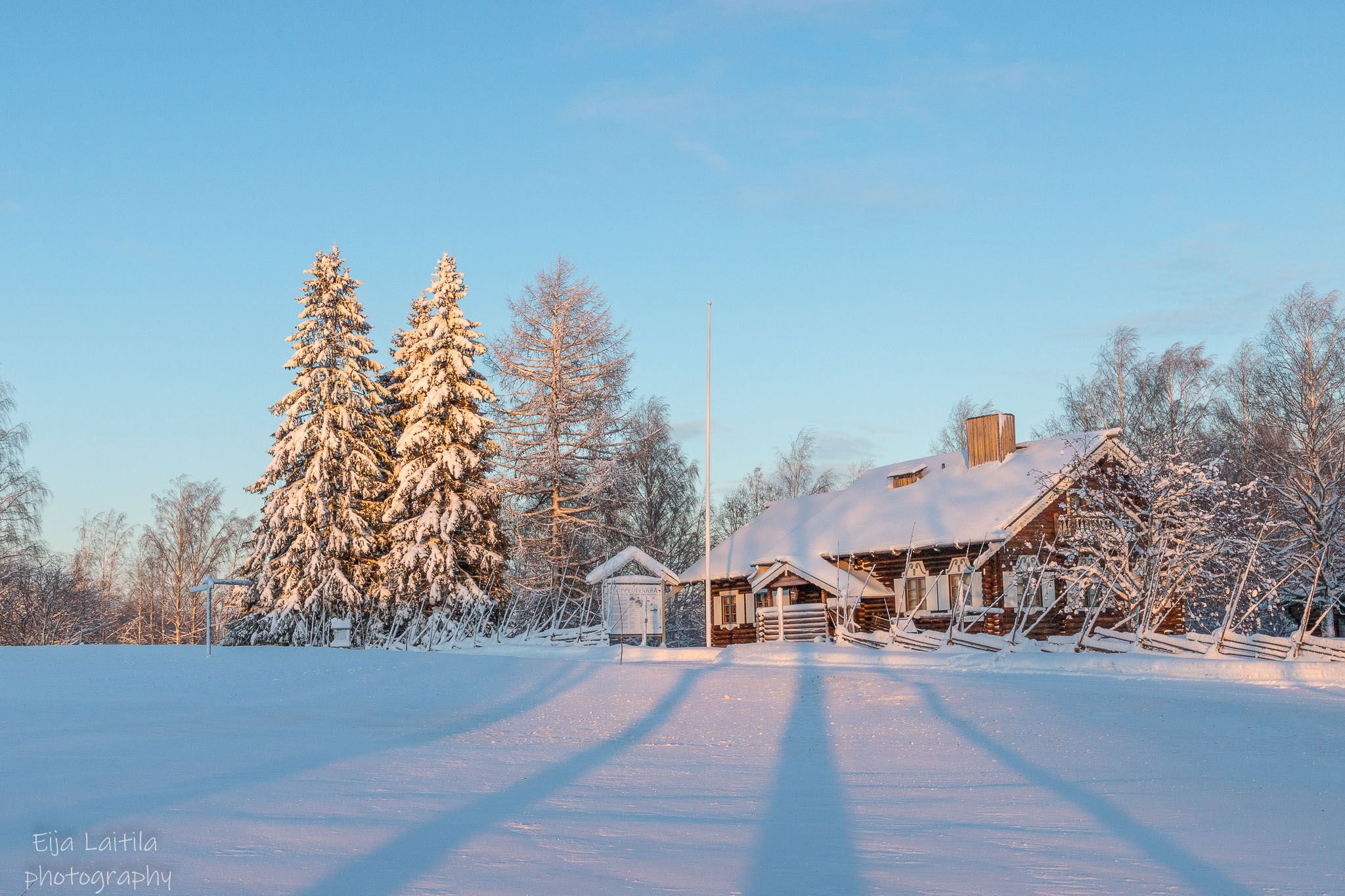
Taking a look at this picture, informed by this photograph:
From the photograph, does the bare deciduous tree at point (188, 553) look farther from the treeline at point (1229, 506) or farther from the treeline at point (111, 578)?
the treeline at point (1229, 506)

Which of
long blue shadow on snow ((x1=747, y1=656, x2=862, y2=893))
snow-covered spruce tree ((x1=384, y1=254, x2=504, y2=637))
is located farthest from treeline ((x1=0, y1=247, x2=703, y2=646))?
long blue shadow on snow ((x1=747, y1=656, x2=862, y2=893))

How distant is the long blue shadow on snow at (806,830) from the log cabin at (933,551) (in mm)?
20222

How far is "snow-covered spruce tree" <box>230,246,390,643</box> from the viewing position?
126 ft

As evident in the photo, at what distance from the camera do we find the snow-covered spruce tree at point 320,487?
38.4 m

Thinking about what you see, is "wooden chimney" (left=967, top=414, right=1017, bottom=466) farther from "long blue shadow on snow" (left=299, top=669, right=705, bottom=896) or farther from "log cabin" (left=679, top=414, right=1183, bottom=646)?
"long blue shadow on snow" (left=299, top=669, right=705, bottom=896)

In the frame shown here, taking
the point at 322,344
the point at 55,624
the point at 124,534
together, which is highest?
the point at 322,344

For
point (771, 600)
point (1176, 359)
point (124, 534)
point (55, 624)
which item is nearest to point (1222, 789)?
point (771, 600)

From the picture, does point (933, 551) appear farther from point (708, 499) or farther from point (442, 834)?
point (442, 834)

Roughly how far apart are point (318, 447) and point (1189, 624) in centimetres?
3310

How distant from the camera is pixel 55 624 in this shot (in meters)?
51.1

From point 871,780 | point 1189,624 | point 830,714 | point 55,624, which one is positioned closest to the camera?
point 871,780

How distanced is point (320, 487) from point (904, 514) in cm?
2055

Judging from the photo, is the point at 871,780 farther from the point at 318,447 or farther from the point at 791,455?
the point at 791,455

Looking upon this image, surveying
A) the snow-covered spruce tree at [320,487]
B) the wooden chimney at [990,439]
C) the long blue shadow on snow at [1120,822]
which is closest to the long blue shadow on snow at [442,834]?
the long blue shadow on snow at [1120,822]
